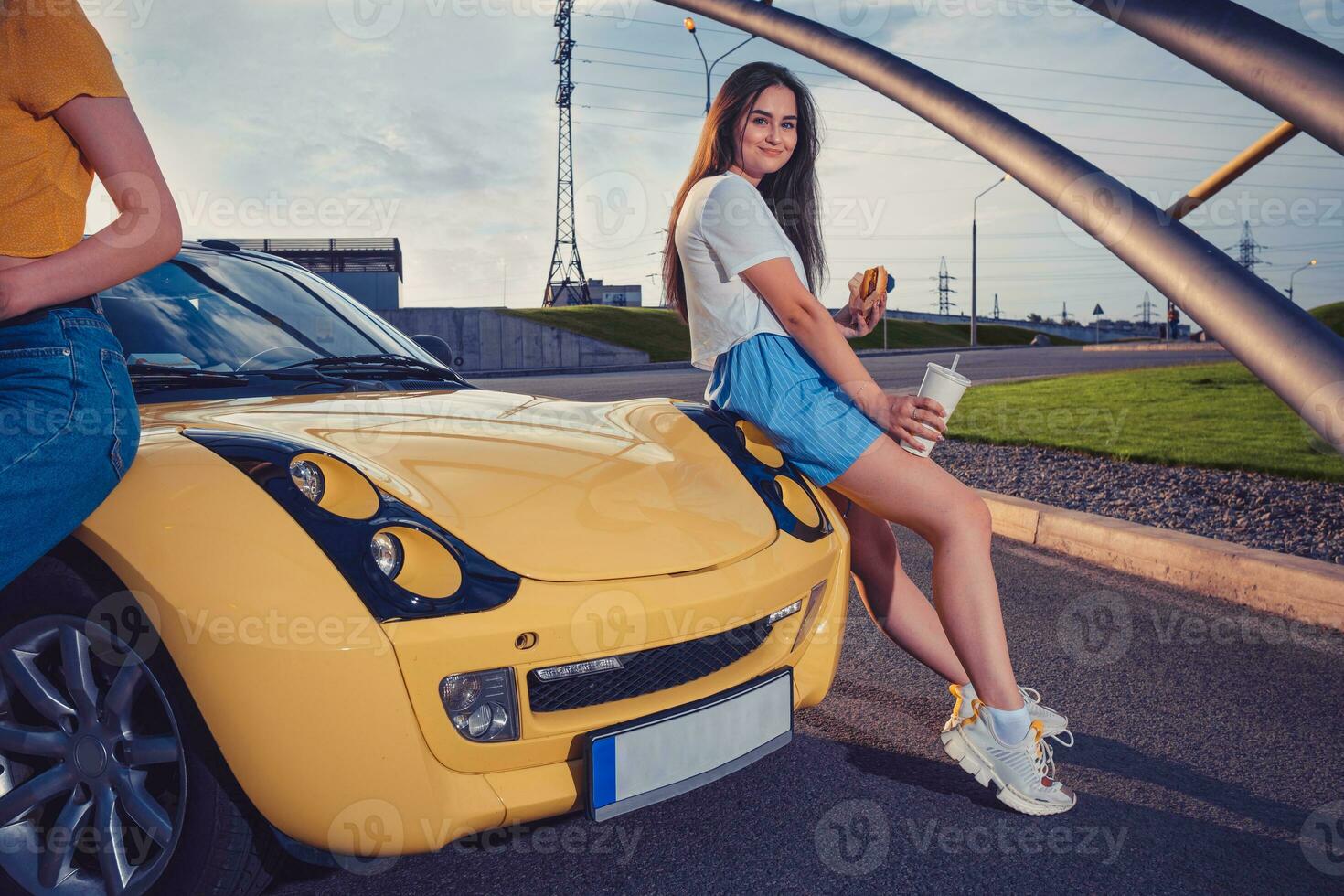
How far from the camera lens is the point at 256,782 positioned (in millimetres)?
1584

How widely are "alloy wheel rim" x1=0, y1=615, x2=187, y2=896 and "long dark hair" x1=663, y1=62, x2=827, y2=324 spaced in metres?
1.60

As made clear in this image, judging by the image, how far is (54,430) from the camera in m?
1.54

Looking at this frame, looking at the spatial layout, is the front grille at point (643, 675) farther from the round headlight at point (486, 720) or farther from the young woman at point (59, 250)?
the young woman at point (59, 250)

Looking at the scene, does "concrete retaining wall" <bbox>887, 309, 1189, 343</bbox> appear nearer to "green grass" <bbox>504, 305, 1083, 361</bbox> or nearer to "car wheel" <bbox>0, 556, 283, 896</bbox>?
"green grass" <bbox>504, 305, 1083, 361</bbox>

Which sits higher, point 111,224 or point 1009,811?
point 111,224

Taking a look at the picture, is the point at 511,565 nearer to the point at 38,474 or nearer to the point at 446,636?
the point at 446,636

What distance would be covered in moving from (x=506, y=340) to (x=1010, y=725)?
1401 inches

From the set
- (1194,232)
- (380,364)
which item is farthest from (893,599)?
(1194,232)

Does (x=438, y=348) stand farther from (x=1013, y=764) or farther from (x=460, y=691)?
(x=1013, y=764)

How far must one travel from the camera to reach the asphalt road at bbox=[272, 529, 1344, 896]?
1884mm

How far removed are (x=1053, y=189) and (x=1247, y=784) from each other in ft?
13.0

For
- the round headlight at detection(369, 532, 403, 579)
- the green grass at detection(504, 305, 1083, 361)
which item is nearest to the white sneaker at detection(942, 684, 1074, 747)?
the round headlight at detection(369, 532, 403, 579)

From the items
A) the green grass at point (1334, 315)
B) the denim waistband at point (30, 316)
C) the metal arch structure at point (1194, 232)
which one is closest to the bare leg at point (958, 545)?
the denim waistband at point (30, 316)

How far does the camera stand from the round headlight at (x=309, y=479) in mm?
1756
